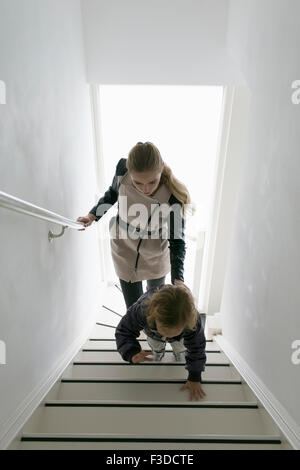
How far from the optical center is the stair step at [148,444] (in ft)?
4.35

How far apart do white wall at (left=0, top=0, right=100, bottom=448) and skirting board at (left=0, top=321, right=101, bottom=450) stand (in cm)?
1

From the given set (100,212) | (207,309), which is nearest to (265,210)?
(100,212)

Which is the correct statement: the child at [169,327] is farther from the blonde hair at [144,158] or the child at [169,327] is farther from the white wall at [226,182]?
the white wall at [226,182]

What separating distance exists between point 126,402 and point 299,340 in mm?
839

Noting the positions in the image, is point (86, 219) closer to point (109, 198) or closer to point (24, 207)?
point (109, 198)

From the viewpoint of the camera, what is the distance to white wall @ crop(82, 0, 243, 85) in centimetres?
265

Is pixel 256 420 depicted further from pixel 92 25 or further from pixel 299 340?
pixel 92 25

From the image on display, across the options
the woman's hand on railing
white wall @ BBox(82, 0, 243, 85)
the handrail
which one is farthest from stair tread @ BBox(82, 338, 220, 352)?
white wall @ BBox(82, 0, 243, 85)

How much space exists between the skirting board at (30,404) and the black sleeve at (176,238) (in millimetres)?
777

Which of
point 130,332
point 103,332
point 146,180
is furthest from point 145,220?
point 103,332

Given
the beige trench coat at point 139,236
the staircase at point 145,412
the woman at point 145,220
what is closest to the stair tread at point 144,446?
the staircase at point 145,412

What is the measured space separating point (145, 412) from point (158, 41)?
2.58 meters

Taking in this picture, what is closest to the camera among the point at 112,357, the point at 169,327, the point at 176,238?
the point at 169,327

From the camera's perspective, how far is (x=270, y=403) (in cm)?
155
